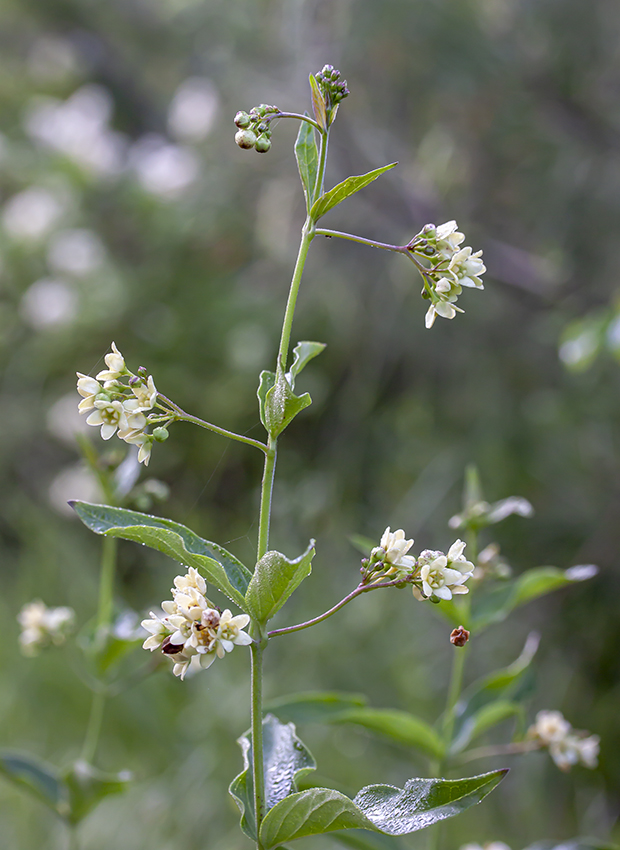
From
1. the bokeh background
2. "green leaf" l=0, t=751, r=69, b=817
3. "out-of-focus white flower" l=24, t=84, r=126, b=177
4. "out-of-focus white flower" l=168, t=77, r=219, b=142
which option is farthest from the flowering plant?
"out-of-focus white flower" l=24, t=84, r=126, b=177

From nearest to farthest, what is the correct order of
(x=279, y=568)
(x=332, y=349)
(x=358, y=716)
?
(x=279, y=568) < (x=358, y=716) < (x=332, y=349)

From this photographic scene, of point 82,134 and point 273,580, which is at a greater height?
point 82,134

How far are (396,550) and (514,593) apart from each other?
9.0 inches

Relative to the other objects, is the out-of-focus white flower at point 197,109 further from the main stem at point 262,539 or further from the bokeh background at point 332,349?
the main stem at point 262,539

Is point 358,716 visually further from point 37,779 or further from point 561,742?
point 37,779

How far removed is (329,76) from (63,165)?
1.97 m

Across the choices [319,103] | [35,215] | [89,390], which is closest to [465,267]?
[319,103]

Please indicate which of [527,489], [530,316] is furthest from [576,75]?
[527,489]

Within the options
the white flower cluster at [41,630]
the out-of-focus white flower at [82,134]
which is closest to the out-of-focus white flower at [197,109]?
the out-of-focus white flower at [82,134]

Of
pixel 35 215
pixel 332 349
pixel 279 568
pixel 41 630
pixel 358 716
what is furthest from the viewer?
pixel 35 215

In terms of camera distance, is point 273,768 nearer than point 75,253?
Yes

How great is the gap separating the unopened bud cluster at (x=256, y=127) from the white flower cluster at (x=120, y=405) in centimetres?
13

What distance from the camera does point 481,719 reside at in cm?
53

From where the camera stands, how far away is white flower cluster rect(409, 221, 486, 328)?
1.26ft
